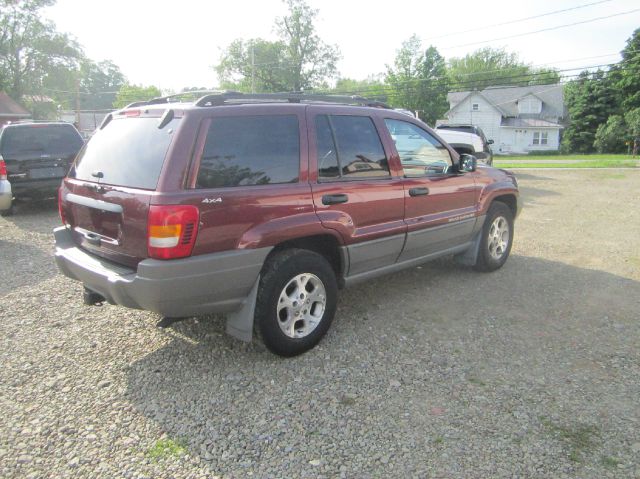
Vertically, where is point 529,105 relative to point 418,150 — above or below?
above

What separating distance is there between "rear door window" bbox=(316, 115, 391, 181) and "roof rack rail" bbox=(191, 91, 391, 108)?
0.82 ft

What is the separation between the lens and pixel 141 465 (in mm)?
2561

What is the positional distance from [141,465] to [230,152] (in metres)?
1.92

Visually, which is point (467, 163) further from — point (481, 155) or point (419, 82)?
point (419, 82)

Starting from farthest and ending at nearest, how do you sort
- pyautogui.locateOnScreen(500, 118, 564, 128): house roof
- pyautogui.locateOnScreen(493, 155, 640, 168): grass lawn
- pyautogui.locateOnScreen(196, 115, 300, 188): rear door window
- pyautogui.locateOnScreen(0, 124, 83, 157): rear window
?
1. pyautogui.locateOnScreen(500, 118, 564, 128): house roof
2. pyautogui.locateOnScreen(493, 155, 640, 168): grass lawn
3. pyautogui.locateOnScreen(0, 124, 83, 157): rear window
4. pyautogui.locateOnScreen(196, 115, 300, 188): rear door window

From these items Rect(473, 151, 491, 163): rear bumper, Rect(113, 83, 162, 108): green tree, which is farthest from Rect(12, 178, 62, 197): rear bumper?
Rect(113, 83, 162, 108): green tree

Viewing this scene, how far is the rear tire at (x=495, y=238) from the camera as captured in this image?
553cm

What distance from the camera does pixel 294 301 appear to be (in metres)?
3.62

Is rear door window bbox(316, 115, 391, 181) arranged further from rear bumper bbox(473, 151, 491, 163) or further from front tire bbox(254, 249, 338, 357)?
rear bumper bbox(473, 151, 491, 163)

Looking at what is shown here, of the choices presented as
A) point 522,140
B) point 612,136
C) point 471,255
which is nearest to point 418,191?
point 471,255

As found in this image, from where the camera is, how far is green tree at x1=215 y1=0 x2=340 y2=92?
191ft

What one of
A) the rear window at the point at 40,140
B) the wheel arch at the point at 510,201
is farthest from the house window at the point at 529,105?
the wheel arch at the point at 510,201

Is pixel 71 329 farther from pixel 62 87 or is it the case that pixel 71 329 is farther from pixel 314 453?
pixel 62 87

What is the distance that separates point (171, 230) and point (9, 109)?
165ft
